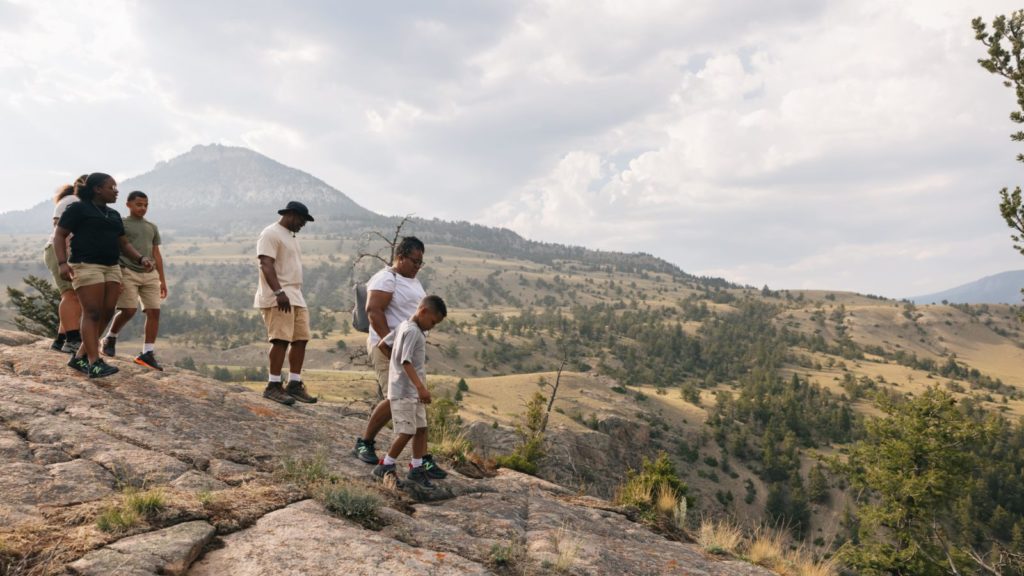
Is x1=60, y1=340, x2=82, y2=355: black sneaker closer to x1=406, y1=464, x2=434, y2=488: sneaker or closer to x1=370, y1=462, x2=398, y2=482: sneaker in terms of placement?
x1=370, y1=462, x2=398, y2=482: sneaker

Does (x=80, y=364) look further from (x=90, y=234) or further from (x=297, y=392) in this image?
(x=297, y=392)

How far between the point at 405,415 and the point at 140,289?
4897 millimetres

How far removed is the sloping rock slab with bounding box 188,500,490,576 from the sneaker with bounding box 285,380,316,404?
4.15m

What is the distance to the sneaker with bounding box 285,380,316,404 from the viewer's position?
8295 millimetres

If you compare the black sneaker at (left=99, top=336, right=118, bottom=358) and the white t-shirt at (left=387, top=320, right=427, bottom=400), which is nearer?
the white t-shirt at (left=387, top=320, right=427, bottom=400)

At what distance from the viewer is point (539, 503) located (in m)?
6.44

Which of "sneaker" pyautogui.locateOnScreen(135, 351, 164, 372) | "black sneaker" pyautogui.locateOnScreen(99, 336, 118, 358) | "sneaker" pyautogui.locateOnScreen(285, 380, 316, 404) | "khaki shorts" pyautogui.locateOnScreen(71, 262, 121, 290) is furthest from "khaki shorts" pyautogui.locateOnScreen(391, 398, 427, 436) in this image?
"black sneaker" pyautogui.locateOnScreen(99, 336, 118, 358)

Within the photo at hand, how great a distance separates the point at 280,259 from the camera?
290 inches

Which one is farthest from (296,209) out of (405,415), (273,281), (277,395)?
(405,415)

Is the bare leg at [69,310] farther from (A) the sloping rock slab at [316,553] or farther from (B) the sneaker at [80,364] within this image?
(A) the sloping rock slab at [316,553]

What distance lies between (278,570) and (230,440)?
9.25 ft

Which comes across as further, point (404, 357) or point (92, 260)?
point (92, 260)

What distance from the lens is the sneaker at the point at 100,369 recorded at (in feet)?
21.1

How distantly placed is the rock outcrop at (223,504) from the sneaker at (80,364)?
0.11 m
